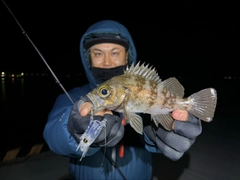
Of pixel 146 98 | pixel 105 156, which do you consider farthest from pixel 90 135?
pixel 105 156

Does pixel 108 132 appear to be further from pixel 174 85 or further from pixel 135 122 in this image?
pixel 174 85

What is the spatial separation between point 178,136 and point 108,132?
80 centimetres

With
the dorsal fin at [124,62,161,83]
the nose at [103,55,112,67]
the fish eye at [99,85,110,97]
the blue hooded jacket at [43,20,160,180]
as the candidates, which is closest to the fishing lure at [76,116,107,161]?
the fish eye at [99,85,110,97]

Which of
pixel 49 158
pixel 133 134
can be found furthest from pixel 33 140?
pixel 133 134

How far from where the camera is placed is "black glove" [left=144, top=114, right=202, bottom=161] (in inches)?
92.3

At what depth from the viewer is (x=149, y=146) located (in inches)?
116

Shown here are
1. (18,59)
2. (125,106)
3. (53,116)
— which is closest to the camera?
A: (125,106)

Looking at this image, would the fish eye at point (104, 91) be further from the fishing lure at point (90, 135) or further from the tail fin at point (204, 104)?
the tail fin at point (204, 104)

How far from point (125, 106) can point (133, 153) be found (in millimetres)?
1167

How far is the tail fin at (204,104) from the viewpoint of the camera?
2.36 metres

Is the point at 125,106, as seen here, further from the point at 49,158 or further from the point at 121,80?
the point at 49,158

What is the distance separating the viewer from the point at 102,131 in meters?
2.26

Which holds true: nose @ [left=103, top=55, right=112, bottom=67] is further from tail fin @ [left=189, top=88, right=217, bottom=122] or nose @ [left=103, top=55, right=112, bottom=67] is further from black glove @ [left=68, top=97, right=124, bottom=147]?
tail fin @ [left=189, top=88, right=217, bottom=122]

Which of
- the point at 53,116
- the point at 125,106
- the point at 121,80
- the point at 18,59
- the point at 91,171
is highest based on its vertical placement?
the point at 121,80
